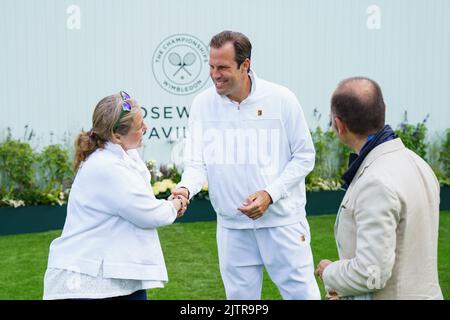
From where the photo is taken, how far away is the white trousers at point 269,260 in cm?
430

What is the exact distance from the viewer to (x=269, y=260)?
14.2 ft

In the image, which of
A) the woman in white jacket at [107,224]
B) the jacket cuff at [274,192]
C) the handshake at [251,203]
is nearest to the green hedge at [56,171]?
the handshake at [251,203]

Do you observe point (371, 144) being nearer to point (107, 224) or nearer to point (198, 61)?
point (107, 224)

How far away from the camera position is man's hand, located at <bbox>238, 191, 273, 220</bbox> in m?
4.07

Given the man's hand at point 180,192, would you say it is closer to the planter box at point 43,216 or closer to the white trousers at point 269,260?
the white trousers at point 269,260

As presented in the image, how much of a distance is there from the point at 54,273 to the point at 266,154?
1.44 metres

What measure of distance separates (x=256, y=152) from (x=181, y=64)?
4974mm

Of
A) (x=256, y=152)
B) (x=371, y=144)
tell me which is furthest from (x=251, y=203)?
(x=371, y=144)

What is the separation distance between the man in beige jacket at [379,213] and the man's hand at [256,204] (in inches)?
45.9

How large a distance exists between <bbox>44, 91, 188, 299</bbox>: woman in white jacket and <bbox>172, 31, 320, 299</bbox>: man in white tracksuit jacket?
70 centimetres

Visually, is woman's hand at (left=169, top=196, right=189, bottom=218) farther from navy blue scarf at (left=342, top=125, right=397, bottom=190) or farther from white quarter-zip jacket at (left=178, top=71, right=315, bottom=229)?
navy blue scarf at (left=342, top=125, right=397, bottom=190)

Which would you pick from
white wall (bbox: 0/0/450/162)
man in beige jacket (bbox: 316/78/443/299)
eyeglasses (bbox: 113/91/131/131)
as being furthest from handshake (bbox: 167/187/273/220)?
white wall (bbox: 0/0/450/162)

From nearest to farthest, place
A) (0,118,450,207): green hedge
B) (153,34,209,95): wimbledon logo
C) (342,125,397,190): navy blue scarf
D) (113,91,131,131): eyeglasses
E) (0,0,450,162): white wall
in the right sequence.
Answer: (342,125,397,190): navy blue scarf
(113,91,131,131): eyeglasses
(0,118,450,207): green hedge
(0,0,450,162): white wall
(153,34,209,95): wimbledon logo
